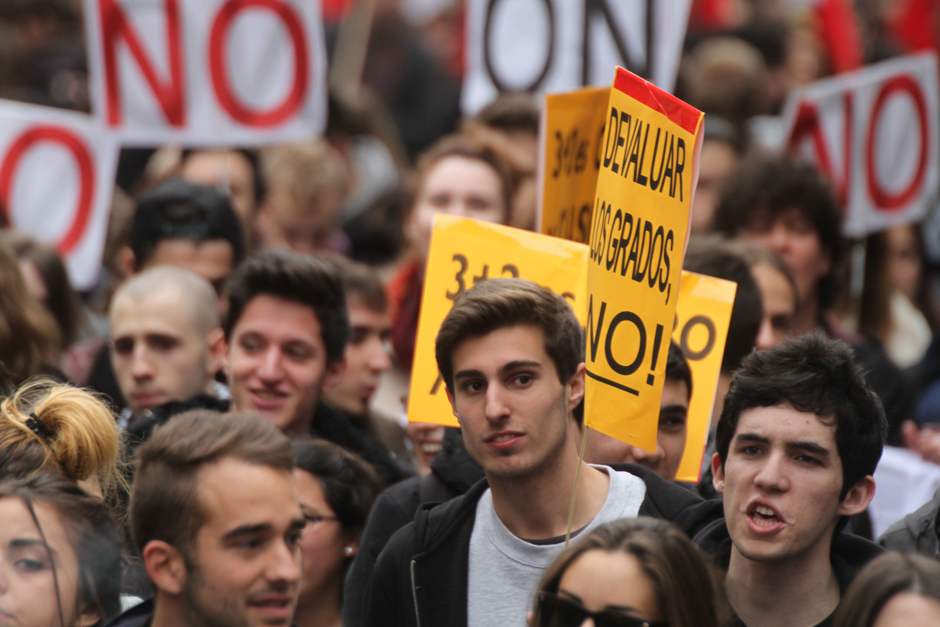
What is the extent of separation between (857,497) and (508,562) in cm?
94

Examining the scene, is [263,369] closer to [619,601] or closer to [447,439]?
[447,439]

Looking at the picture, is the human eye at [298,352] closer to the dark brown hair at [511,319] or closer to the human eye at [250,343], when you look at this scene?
the human eye at [250,343]

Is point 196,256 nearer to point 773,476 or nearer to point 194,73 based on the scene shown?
point 194,73

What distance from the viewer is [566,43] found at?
686 cm

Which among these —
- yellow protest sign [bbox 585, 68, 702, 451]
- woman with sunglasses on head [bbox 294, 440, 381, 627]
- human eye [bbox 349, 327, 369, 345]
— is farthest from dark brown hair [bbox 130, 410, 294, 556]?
human eye [bbox 349, 327, 369, 345]

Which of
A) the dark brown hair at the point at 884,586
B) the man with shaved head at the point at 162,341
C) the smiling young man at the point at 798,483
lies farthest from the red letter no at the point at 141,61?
the dark brown hair at the point at 884,586

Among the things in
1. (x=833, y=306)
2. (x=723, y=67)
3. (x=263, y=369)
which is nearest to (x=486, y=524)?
(x=263, y=369)

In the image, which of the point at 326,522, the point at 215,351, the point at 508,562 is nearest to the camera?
the point at 508,562

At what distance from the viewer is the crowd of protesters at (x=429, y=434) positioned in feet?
9.63

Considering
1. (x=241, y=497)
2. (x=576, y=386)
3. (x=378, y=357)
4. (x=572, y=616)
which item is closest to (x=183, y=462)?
(x=241, y=497)

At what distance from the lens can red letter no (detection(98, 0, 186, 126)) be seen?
6906mm

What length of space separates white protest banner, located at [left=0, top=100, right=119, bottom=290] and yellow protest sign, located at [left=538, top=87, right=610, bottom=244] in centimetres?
334

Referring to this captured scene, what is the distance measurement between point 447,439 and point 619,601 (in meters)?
1.51

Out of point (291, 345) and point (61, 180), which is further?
point (61, 180)
